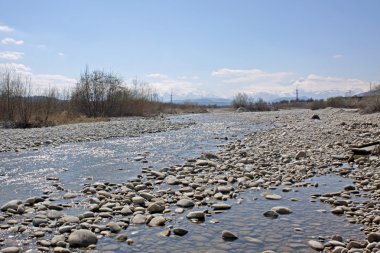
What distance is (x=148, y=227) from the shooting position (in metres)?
5.38

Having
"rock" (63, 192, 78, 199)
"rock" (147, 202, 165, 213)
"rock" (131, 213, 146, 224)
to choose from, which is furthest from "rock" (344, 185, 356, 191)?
"rock" (63, 192, 78, 199)

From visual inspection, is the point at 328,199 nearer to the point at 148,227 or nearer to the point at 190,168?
the point at 148,227

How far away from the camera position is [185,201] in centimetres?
652

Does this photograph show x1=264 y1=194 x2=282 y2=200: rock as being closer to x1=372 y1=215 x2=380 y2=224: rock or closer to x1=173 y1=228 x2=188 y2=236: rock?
x1=372 y1=215 x2=380 y2=224: rock

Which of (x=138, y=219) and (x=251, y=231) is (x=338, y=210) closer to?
(x=251, y=231)

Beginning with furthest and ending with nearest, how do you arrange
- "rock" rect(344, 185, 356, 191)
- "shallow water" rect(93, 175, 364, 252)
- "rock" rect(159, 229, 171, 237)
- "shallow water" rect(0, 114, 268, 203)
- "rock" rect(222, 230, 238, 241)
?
"shallow water" rect(0, 114, 268, 203)
"rock" rect(344, 185, 356, 191)
"rock" rect(159, 229, 171, 237)
"rock" rect(222, 230, 238, 241)
"shallow water" rect(93, 175, 364, 252)

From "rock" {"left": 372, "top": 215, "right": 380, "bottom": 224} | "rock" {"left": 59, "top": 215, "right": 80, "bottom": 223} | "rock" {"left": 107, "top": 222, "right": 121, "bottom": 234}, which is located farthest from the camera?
"rock" {"left": 59, "top": 215, "right": 80, "bottom": 223}

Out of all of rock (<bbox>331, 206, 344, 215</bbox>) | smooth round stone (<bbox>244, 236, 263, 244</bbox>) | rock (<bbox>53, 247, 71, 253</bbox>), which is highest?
rock (<bbox>331, 206, 344, 215</bbox>)

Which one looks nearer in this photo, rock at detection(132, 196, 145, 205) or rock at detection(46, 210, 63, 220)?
rock at detection(46, 210, 63, 220)

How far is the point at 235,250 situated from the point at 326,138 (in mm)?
12159

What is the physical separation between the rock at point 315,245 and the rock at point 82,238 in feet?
9.01

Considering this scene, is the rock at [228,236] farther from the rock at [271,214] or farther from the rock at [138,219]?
the rock at [138,219]

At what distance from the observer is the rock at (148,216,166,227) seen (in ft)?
17.9

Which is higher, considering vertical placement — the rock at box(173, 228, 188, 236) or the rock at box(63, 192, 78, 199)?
the rock at box(63, 192, 78, 199)
